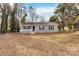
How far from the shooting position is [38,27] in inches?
82.6

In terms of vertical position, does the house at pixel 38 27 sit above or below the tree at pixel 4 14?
below

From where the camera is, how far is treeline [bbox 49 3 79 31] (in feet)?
6.89

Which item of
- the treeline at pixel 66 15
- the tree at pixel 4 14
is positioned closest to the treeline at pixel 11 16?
the tree at pixel 4 14

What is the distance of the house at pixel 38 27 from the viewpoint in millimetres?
2092

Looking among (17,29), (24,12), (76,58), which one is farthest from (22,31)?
(76,58)

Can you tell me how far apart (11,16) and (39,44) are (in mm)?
394

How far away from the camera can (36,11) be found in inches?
82.8

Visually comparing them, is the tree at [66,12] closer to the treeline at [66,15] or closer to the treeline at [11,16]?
the treeline at [66,15]

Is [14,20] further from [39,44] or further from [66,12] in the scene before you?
[66,12]

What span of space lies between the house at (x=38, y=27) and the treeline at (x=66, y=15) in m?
0.05

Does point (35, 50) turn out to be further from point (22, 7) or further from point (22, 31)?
point (22, 7)

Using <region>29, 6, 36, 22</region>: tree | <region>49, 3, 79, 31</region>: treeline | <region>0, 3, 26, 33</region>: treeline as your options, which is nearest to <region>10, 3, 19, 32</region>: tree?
<region>0, 3, 26, 33</region>: treeline

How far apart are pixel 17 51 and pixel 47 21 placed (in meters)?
0.42

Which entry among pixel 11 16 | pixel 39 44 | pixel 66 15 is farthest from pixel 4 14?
pixel 66 15
